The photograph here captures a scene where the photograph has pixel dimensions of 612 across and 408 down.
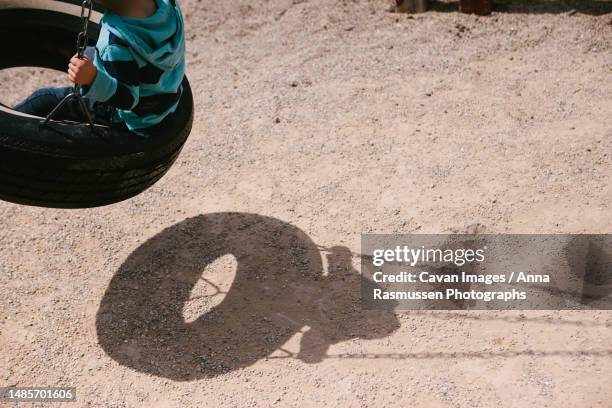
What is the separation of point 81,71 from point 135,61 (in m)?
0.22

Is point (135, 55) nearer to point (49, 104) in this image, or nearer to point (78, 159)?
point (78, 159)

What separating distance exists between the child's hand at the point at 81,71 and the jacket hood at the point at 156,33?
16 centimetres

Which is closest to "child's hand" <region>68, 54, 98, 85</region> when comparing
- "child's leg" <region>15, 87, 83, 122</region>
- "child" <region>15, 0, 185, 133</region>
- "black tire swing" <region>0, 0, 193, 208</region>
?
"child" <region>15, 0, 185, 133</region>

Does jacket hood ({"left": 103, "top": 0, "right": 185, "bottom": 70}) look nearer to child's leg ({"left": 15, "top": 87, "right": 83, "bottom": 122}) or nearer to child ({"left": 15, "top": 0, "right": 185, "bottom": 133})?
child ({"left": 15, "top": 0, "right": 185, "bottom": 133})

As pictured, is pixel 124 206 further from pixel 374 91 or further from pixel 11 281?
pixel 374 91

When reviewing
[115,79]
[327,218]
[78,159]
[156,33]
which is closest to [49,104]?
[78,159]

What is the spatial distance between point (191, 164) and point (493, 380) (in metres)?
2.19

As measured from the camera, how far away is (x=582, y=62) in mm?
5191

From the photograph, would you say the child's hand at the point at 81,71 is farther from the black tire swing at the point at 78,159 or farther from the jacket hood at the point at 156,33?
the black tire swing at the point at 78,159

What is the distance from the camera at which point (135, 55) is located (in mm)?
2951

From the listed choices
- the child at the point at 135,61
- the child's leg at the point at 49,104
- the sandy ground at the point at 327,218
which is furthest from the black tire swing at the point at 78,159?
the sandy ground at the point at 327,218

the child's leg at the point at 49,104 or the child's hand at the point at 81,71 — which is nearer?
the child's hand at the point at 81,71

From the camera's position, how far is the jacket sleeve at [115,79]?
9.53ft

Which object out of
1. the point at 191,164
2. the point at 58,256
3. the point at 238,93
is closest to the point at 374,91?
the point at 238,93
